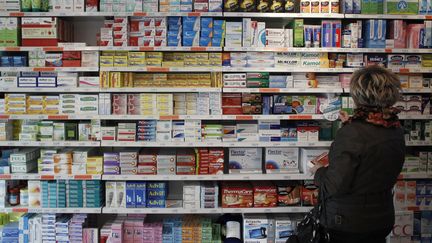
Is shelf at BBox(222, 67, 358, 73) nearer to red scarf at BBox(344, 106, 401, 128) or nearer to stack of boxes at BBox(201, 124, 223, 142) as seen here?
stack of boxes at BBox(201, 124, 223, 142)

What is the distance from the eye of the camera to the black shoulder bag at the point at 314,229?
10.7ft

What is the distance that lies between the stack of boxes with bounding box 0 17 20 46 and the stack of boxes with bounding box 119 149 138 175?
169cm

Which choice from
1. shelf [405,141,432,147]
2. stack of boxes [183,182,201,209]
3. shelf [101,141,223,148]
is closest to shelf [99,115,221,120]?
shelf [101,141,223,148]

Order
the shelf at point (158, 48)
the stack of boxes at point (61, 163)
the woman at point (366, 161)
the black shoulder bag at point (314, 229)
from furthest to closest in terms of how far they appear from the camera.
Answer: the stack of boxes at point (61, 163)
the shelf at point (158, 48)
the black shoulder bag at point (314, 229)
the woman at point (366, 161)

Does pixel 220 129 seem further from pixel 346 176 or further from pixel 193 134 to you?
pixel 346 176

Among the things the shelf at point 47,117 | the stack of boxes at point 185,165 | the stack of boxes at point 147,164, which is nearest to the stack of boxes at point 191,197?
the stack of boxes at point 185,165

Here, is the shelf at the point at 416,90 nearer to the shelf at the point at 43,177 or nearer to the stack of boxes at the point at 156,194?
the stack of boxes at the point at 156,194

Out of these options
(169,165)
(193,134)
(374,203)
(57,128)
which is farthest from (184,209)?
(374,203)

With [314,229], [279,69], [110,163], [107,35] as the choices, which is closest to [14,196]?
[110,163]

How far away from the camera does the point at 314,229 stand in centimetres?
335

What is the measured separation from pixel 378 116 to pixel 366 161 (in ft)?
1.04

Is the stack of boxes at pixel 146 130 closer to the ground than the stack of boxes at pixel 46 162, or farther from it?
farther from it

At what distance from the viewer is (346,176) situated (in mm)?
2914

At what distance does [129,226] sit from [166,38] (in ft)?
6.97
